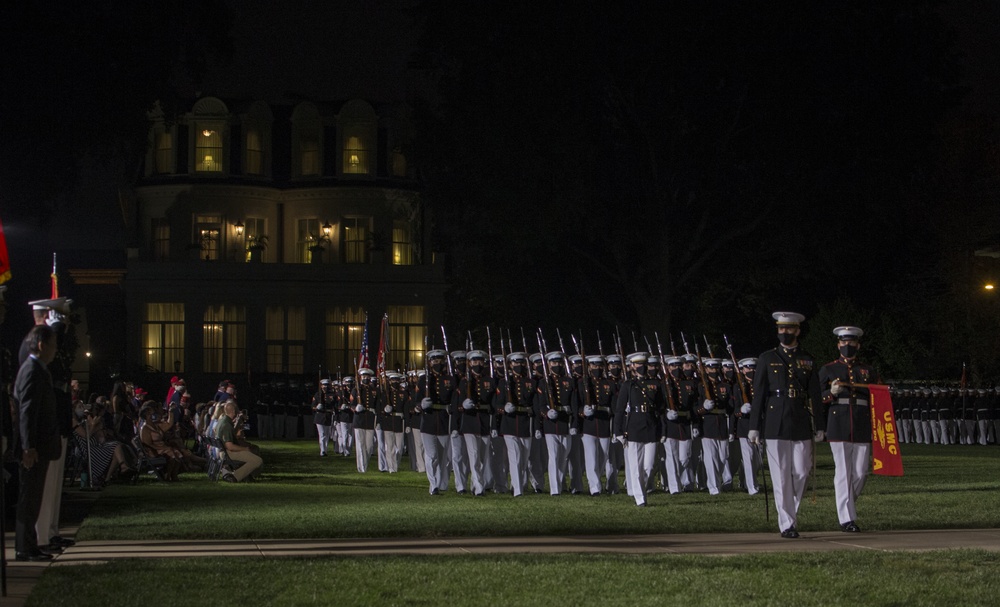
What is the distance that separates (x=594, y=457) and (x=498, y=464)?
1.63m

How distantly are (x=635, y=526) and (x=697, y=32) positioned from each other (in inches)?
1101

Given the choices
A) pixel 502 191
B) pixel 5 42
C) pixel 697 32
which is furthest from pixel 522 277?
pixel 5 42

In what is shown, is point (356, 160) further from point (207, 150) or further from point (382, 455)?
point (382, 455)

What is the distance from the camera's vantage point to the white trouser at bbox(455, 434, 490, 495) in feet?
71.8

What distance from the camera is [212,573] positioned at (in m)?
11.5

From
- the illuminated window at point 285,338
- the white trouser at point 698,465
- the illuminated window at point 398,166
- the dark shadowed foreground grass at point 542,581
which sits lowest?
the dark shadowed foreground grass at point 542,581

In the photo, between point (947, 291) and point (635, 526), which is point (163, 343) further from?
point (635, 526)

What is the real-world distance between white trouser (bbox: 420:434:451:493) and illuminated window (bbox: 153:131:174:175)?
4186cm

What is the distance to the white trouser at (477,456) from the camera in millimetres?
21891

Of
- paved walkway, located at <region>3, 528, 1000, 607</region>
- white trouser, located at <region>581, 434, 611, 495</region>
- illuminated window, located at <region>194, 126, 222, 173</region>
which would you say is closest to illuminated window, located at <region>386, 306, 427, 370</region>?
illuminated window, located at <region>194, 126, 222, 173</region>

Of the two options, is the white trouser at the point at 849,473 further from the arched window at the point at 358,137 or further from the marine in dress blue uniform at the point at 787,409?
the arched window at the point at 358,137

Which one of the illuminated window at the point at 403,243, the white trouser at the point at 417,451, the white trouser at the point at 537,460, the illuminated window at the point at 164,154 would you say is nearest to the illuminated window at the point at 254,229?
the illuminated window at the point at 164,154

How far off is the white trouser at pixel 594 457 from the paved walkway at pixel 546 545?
22.3 ft

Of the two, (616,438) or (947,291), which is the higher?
(947,291)
